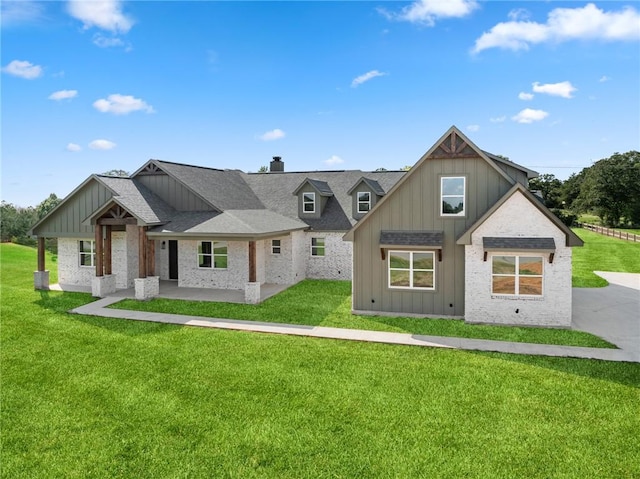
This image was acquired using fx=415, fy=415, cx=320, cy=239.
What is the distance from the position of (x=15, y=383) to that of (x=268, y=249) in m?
13.9

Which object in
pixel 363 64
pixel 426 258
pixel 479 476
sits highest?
pixel 363 64

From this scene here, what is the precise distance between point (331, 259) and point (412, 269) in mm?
8795

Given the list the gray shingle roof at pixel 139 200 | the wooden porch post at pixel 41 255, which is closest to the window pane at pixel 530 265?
the gray shingle roof at pixel 139 200

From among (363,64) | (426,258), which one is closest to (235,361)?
(426,258)

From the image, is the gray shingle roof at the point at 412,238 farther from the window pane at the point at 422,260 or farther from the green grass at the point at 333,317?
the green grass at the point at 333,317

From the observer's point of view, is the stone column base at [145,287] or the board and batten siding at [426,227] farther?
the stone column base at [145,287]

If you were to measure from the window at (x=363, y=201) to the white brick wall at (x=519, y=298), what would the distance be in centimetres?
990

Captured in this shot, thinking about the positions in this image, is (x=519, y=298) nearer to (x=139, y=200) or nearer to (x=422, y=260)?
(x=422, y=260)

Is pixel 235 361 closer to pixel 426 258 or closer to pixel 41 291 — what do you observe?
pixel 426 258

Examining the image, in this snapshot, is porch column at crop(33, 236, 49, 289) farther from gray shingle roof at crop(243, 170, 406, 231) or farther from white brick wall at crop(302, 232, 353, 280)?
white brick wall at crop(302, 232, 353, 280)

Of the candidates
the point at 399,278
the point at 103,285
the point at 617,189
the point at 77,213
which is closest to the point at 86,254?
the point at 77,213

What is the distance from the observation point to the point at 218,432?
25.6 ft

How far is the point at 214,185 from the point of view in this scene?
24250 millimetres

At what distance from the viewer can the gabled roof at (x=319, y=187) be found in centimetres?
2436
